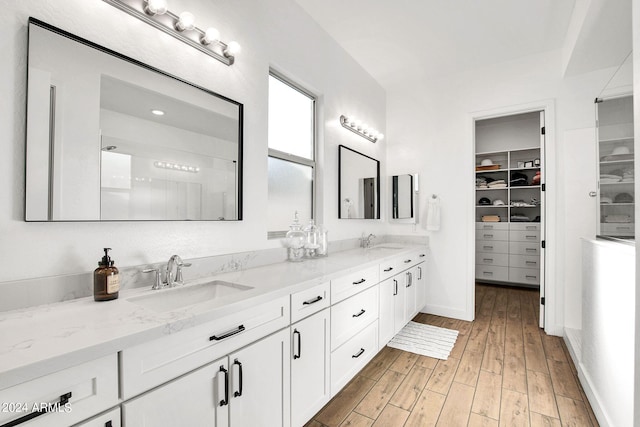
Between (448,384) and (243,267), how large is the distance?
163cm

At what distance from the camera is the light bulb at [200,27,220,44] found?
5.52ft

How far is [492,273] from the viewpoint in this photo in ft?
17.2

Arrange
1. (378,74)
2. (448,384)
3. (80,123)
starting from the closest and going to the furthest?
(80,123), (448,384), (378,74)

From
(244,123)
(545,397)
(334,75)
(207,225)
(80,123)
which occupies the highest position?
(334,75)

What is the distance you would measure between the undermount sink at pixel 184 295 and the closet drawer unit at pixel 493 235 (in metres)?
4.96

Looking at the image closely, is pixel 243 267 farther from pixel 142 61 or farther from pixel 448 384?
pixel 448 384

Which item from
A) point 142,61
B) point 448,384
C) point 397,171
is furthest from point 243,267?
point 397,171

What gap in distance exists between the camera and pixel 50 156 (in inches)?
45.8

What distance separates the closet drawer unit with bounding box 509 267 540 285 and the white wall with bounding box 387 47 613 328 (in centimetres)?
208

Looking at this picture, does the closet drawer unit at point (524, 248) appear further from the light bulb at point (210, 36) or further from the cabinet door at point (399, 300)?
the light bulb at point (210, 36)

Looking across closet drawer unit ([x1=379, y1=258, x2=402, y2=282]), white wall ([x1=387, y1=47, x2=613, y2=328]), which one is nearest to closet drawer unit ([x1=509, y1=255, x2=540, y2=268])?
white wall ([x1=387, y1=47, x2=613, y2=328])

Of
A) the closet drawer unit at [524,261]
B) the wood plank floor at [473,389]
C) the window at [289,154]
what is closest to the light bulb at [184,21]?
the window at [289,154]

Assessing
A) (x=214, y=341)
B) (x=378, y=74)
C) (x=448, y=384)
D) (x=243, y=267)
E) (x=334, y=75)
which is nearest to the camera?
(x=214, y=341)

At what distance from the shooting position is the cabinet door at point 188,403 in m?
0.92
